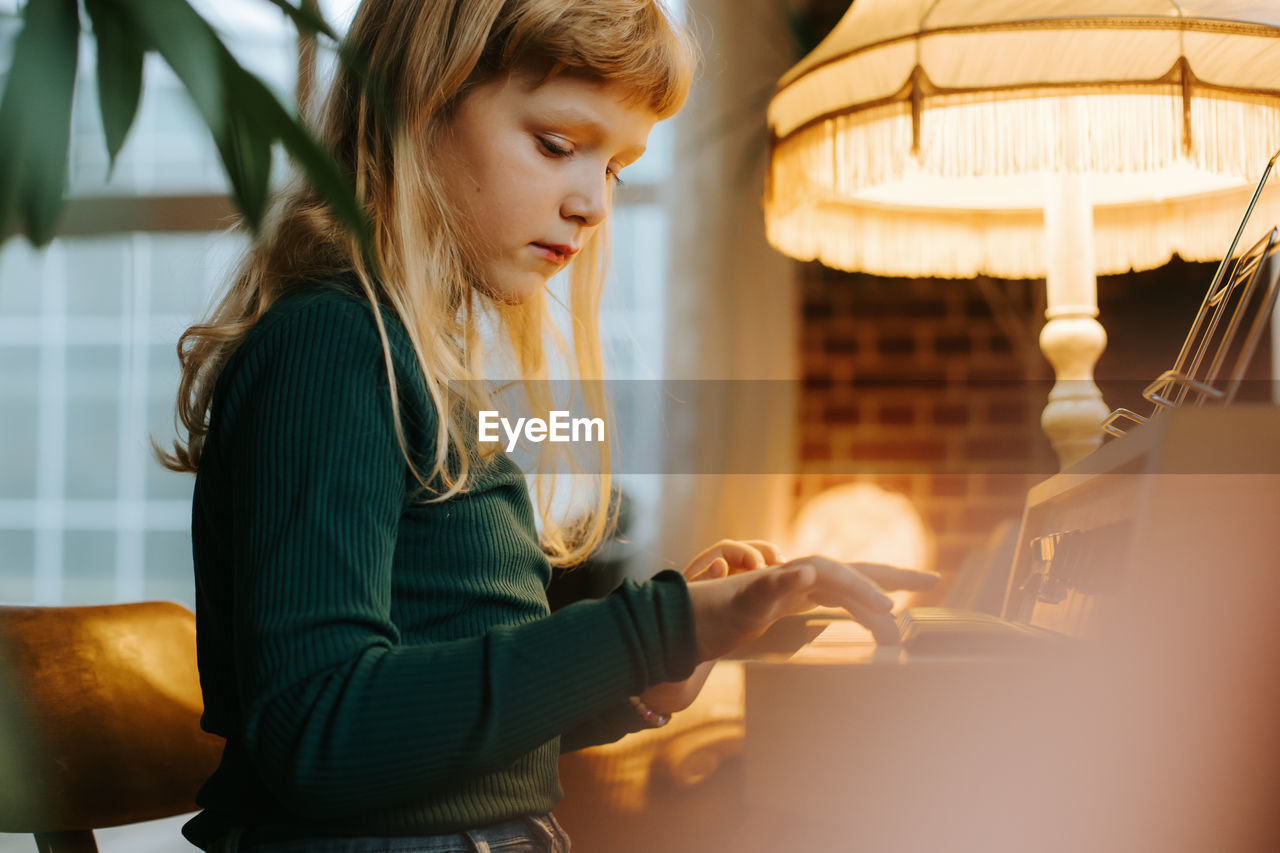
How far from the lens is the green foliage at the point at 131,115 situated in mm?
392

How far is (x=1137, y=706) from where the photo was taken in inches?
23.4

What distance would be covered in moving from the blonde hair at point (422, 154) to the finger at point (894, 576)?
0.88ft

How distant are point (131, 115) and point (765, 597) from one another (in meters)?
0.38

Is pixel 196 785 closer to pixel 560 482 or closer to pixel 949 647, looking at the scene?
pixel 949 647

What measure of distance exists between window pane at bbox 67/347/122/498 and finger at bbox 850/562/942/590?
95.9 inches

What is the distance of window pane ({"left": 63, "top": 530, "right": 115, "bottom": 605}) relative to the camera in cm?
268

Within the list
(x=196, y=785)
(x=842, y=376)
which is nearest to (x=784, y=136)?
(x=196, y=785)

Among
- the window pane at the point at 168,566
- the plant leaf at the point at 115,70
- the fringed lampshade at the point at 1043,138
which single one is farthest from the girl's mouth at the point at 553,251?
the window pane at the point at 168,566

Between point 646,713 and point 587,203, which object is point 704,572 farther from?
point 587,203

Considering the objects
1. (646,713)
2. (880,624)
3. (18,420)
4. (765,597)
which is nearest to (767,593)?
(765,597)

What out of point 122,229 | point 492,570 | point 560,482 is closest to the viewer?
point 122,229

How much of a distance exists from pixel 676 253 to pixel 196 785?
1854mm

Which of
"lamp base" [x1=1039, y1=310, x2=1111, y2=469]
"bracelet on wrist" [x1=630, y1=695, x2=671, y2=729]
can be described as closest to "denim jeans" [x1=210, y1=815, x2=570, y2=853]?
"bracelet on wrist" [x1=630, y1=695, x2=671, y2=729]

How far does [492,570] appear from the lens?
73cm
